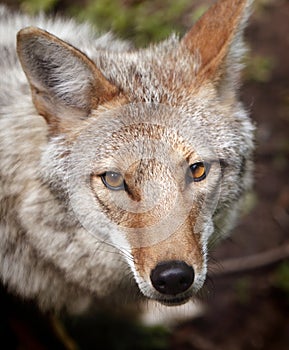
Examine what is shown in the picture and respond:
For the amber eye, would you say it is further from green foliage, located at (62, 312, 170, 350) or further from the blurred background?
green foliage, located at (62, 312, 170, 350)

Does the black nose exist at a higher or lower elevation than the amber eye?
lower

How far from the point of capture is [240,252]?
6469 millimetres

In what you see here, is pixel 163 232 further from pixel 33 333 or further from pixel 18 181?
pixel 33 333

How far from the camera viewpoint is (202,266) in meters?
3.42

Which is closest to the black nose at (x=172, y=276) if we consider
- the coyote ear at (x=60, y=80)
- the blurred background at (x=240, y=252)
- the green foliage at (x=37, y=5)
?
the coyote ear at (x=60, y=80)

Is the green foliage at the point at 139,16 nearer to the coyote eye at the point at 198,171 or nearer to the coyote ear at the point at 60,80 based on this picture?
the coyote ear at the point at 60,80

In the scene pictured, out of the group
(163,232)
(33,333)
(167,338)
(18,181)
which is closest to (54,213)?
(18,181)

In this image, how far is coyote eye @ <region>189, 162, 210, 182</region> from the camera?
360 centimetres

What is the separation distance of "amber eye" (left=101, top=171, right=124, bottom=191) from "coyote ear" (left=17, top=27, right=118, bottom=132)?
445 millimetres

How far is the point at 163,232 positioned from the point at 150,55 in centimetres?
141

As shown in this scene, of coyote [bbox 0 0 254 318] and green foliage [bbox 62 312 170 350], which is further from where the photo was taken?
green foliage [bbox 62 312 170 350]

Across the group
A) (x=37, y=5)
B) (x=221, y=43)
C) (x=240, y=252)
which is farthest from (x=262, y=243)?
(x=37, y=5)

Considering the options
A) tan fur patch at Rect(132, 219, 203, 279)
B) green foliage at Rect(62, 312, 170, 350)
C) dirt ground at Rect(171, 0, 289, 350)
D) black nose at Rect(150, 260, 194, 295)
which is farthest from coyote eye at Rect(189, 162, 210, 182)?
green foliage at Rect(62, 312, 170, 350)

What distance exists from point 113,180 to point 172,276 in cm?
66
